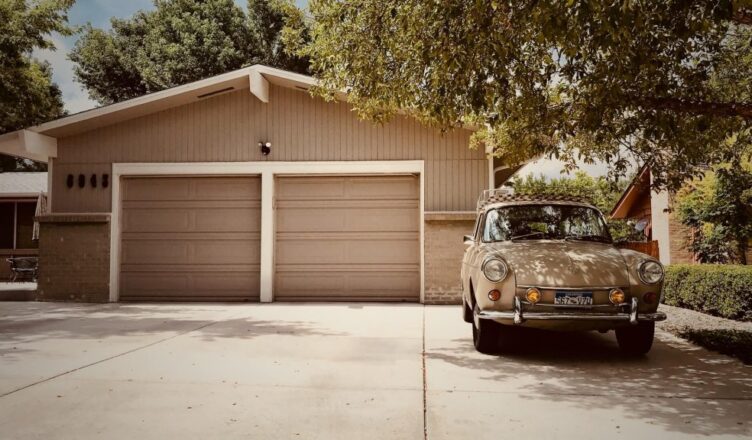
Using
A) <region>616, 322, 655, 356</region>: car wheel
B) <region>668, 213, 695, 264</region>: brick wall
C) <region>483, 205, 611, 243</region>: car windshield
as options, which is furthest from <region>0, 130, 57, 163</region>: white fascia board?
<region>668, 213, 695, 264</region>: brick wall

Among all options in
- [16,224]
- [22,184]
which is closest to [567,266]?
[16,224]

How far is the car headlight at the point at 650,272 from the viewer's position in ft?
18.8

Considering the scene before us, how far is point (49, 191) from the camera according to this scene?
40.5 ft

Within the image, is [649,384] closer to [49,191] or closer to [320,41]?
[320,41]

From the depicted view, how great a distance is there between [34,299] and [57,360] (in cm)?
786

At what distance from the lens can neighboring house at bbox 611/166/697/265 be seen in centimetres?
1672

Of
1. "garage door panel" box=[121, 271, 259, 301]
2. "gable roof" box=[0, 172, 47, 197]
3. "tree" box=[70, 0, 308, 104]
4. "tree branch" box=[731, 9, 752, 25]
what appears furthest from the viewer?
"tree" box=[70, 0, 308, 104]

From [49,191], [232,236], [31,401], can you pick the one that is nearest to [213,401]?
[31,401]

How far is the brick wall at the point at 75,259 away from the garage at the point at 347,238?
11.7 feet

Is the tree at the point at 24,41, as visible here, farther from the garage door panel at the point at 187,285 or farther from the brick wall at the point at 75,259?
the garage door panel at the point at 187,285

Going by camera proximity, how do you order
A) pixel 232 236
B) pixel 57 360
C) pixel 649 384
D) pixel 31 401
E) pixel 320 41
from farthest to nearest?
pixel 232 236, pixel 320 41, pixel 57 360, pixel 649 384, pixel 31 401

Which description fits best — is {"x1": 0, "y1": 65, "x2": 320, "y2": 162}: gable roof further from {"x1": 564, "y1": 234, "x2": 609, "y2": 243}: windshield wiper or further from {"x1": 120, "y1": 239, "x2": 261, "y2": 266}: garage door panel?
{"x1": 564, "y1": 234, "x2": 609, "y2": 243}: windshield wiper

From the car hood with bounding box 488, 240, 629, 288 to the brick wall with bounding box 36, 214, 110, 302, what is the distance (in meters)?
9.07

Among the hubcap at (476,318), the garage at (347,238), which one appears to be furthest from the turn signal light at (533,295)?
the garage at (347,238)
